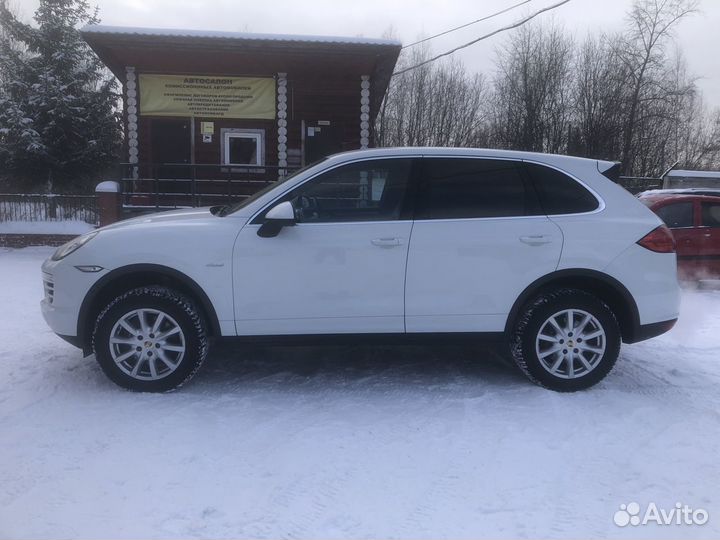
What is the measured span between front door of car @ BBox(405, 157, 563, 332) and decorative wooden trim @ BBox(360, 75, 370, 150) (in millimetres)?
11239

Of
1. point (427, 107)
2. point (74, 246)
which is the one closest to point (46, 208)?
Answer: point (74, 246)

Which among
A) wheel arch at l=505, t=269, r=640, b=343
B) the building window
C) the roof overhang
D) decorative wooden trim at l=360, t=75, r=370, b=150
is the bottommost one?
wheel arch at l=505, t=269, r=640, b=343

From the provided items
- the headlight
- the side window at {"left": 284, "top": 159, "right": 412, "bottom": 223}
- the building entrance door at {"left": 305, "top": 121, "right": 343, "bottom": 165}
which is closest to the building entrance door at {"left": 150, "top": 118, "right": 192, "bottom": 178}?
the building entrance door at {"left": 305, "top": 121, "right": 343, "bottom": 165}

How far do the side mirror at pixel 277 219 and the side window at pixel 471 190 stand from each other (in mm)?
914

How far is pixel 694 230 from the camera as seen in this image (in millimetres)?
9508

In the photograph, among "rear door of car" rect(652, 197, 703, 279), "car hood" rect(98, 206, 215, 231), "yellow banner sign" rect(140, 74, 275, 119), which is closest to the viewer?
"car hood" rect(98, 206, 215, 231)

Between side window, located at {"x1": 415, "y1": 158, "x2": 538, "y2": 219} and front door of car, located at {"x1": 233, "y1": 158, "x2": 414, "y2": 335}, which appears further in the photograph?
side window, located at {"x1": 415, "y1": 158, "x2": 538, "y2": 219}

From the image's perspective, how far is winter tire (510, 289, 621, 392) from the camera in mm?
4465

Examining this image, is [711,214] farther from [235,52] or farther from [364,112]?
[235,52]

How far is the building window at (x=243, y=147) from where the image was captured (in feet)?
51.5

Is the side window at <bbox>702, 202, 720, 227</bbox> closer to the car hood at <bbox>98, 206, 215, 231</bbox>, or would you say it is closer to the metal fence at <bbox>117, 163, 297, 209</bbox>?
the car hood at <bbox>98, 206, 215, 231</bbox>

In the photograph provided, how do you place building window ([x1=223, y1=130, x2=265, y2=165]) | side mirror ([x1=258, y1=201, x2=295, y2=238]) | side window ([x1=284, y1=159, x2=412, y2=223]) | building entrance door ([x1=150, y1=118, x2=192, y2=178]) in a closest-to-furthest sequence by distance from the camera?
1. side mirror ([x1=258, y1=201, x2=295, y2=238])
2. side window ([x1=284, y1=159, x2=412, y2=223])
3. building entrance door ([x1=150, y1=118, x2=192, y2=178])
4. building window ([x1=223, y1=130, x2=265, y2=165])

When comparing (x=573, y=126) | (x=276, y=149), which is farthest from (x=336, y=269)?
(x=573, y=126)

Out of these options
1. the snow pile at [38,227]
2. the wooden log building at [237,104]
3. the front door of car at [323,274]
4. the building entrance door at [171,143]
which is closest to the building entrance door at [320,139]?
the wooden log building at [237,104]
